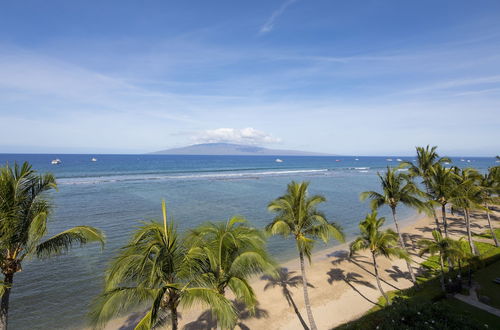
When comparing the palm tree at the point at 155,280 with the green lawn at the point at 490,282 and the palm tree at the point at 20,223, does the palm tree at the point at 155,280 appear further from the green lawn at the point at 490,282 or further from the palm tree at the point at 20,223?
the green lawn at the point at 490,282

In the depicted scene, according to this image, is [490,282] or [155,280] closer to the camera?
[155,280]

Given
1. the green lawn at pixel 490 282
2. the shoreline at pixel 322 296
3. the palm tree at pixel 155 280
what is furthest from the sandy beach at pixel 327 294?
the palm tree at pixel 155 280

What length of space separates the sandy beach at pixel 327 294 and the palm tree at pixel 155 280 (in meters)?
9.60

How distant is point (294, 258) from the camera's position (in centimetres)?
2491

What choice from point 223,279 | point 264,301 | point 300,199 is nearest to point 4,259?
point 223,279

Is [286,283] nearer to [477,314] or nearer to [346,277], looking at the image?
[346,277]

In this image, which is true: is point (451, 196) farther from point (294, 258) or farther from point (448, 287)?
point (294, 258)

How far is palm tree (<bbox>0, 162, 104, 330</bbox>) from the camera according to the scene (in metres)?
7.42

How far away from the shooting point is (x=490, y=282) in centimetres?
1744

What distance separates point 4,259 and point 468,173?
31541mm

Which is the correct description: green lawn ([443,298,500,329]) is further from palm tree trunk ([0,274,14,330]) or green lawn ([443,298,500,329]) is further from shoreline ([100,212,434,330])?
palm tree trunk ([0,274,14,330])

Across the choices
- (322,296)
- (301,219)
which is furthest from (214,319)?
(301,219)

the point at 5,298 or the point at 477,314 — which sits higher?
the point at 5,298

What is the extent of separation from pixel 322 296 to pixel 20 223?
1812cm
